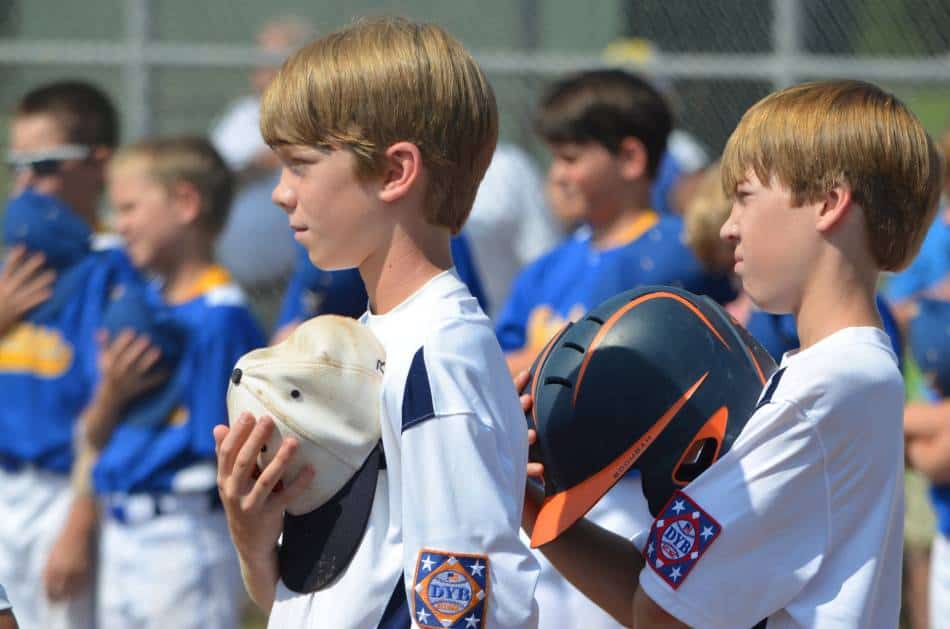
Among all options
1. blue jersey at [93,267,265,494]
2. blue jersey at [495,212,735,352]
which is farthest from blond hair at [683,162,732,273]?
blue jersey at [93,267,265,494]

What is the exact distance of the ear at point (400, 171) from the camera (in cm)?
223

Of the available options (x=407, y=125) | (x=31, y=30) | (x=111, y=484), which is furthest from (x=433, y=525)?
(x=31, y=30)

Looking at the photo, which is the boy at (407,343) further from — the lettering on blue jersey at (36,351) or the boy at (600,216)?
the lettering on blue jersey at (36,351)

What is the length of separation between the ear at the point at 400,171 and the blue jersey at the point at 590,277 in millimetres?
2139

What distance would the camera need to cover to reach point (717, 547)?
2168 mm

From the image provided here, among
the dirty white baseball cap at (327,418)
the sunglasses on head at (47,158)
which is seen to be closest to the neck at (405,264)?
the dirty white baseball cap at (327,418)

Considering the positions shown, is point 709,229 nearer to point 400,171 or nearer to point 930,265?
point 930,265

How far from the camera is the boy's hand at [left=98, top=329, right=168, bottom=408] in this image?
492 cm

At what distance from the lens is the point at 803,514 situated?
7.07ft

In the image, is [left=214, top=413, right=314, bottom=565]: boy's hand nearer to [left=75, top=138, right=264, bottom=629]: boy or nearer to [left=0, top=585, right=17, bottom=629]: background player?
[left=0, top=585, right=17, bottom=629]: background player

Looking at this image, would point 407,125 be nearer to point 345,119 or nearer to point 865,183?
point 345,119

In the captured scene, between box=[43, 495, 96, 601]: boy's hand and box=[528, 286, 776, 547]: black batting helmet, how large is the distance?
10.4ft

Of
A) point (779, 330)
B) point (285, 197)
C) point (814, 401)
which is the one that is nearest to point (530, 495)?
point (814, 401)

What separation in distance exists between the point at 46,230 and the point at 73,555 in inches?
49.3
